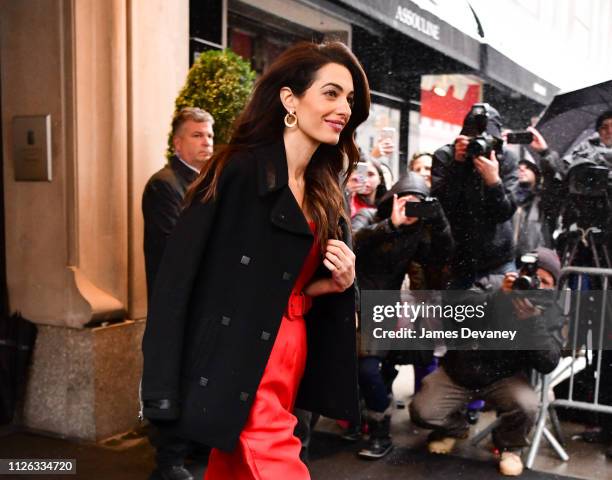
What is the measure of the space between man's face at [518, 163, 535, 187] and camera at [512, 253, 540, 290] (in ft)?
1.53

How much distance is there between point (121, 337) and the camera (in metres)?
4.99

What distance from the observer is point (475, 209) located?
4.90 meters

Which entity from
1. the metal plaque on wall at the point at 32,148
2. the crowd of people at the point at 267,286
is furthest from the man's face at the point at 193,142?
the crowd of people at the point at 267,286

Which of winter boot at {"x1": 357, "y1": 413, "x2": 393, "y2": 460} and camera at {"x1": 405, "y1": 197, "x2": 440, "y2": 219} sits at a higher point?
camera at {"x1": 405, "y1": 197, "x2": 440, "y2": 219}

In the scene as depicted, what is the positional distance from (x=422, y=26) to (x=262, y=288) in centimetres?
315

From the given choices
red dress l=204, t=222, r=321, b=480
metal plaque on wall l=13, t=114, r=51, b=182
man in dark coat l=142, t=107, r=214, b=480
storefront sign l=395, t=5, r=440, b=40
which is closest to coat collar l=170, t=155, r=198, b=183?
man in dark coat l=142, t=107, r=214, b=480

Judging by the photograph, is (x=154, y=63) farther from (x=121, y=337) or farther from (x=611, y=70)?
(x=611, y=70)

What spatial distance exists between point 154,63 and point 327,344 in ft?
10.1

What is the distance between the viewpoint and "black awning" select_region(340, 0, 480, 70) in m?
4.98

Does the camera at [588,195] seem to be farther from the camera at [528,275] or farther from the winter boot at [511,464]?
the winter boot at [511,464]

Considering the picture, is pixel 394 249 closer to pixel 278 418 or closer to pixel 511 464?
pixel 511 464

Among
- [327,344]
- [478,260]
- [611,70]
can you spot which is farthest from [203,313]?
[611,70]

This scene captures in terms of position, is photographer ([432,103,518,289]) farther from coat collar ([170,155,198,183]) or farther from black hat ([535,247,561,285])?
coat collar ([170,155,198,183])

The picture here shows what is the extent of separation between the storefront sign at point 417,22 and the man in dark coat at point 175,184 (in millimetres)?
1368
